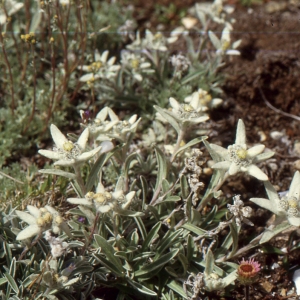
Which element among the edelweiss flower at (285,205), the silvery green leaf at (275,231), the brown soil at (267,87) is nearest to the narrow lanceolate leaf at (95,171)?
the edelweiss flower at (285,205)

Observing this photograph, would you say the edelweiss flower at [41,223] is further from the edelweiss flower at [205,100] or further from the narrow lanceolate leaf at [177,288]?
the edelweiss flower at [205,100]

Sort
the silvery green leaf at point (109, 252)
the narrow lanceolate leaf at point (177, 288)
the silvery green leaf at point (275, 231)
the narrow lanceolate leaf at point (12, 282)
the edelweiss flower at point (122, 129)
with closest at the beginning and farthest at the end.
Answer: the narrow lanceolate leaf at point (12, 282) → the silvery green leaf at point (109, 252) → the silvery green leaf at point (275, 231) → the narrow lanceolate leaf at point (177, 288) → the edelweiss flower at point (122, 129)

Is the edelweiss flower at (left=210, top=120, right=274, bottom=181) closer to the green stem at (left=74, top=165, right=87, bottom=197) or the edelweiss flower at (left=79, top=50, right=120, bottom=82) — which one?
the green stem at (left=74, top=165, right=87, bottom=197)

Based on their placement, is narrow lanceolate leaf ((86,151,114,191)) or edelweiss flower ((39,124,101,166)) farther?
narrow lanceolate leaf ((86,151,114,191))

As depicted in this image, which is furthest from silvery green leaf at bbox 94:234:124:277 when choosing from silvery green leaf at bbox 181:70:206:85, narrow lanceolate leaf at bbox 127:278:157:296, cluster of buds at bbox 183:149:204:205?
silvery green leaf at bbox 181:70:206:85

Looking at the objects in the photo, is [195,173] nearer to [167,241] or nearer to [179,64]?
[167,241]

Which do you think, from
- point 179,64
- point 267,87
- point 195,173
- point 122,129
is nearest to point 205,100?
point 179,64

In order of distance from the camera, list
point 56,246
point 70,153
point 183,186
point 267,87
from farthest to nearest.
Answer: point 267,87 → point 183,186 → point 70,153 → point 56,246

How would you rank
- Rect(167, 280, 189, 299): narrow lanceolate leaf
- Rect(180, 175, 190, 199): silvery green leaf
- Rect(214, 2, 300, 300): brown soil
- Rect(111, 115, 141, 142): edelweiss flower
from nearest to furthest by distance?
1. Rect(167, 280, 189, 299): narrow lanceolate leaf
2. Rect(180, 175, 190, 199): silvery green leaf
3. Rect(111, 115, 141, 142): edelweiss flower
4. Rect(214, 2, 300, 300): brown soil

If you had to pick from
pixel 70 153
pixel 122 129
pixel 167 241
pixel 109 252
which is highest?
pixel 70 153

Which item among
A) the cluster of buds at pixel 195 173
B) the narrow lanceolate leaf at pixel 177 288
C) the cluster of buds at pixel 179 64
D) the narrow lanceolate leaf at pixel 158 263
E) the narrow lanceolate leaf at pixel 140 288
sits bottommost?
the narrow lanceolate leaf at pixel 177 288

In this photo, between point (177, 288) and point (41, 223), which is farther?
point (177, 288)
